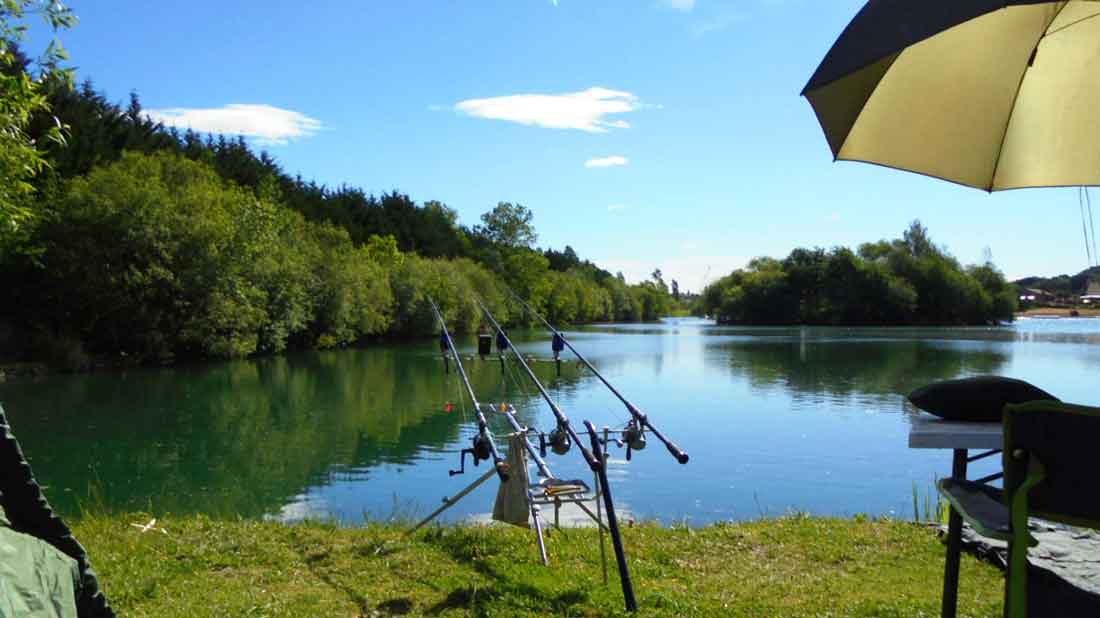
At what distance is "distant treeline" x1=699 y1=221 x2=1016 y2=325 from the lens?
7600 cm

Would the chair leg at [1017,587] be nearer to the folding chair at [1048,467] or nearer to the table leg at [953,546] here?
the folding chair at [1048,467]

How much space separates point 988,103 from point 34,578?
362 cm

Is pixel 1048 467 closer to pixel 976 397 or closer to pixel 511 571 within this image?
pixel 976 397

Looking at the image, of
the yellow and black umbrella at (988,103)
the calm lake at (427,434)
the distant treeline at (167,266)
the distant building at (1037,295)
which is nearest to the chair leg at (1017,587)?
the yellow and black umbrella at (988,103)

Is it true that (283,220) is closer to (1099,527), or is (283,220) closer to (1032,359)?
(1032,359)

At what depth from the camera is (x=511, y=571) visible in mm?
4461

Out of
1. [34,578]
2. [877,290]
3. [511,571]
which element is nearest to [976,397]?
[511,571]

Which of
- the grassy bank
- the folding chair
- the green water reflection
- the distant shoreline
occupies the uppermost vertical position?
the distant shoreline

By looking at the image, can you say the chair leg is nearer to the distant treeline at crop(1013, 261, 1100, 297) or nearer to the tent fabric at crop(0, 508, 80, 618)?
the tent fabric at crop(0, 508, 80, 618)

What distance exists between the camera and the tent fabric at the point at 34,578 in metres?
2.37

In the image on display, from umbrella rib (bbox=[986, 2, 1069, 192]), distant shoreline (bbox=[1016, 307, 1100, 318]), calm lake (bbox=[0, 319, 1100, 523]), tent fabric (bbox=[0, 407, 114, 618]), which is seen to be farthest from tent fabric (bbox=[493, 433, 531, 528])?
distant shoreline (bbox=[1016, 307, 1100, 318])

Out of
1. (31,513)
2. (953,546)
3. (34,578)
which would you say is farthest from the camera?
(31,513)

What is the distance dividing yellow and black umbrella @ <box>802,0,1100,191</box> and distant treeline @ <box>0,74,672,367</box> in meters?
17.2

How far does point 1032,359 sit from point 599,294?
62261mm
